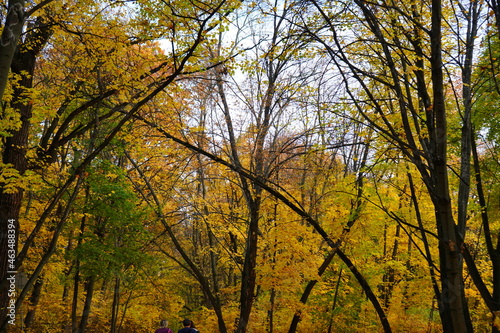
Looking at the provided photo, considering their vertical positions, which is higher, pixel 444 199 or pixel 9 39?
pixel 9 39

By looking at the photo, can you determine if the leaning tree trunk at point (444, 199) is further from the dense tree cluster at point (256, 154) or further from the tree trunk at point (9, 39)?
the tree trunk at point (9, 39)

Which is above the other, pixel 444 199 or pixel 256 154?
pixel 256 154

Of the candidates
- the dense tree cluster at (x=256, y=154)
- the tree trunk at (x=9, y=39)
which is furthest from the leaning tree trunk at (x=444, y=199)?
the tree trunk at (x=9, y=39)

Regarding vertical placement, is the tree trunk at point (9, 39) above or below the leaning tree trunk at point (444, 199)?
above

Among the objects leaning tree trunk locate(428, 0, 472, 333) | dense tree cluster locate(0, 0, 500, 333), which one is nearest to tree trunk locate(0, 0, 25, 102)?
dense tree cluster locate(0, 0, 500, 333)

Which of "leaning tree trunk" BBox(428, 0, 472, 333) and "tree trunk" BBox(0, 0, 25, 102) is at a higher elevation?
"tree trunk" BBox(0, 0, 25, 102)

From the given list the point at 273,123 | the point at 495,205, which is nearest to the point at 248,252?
the point at 273,123

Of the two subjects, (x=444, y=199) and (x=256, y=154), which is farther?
(x=256, y=154)

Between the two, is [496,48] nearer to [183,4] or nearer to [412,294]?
[183,4]

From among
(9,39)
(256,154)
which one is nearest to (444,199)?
(9,39)

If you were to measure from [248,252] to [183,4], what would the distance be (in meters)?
5.43

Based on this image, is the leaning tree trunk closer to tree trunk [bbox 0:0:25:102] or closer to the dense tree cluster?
the dense tree cluster

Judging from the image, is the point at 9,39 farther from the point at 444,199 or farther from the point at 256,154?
the point at 256,154

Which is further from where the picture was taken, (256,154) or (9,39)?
(256,154)
